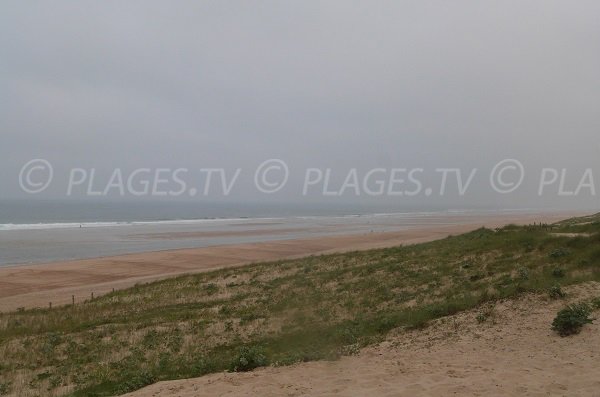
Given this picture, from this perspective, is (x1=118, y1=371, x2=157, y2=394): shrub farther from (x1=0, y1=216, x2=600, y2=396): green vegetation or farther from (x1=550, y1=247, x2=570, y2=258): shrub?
(x1=550, y1=247, x2=570, y2=258): shrub

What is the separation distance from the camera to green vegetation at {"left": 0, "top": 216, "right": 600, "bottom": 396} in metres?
9.45

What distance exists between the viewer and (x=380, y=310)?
41.4 ft

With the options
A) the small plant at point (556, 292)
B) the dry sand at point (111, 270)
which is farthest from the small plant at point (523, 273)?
the dry sand at point (111, 270)

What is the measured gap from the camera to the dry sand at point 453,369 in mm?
6562

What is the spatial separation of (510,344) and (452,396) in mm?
2781

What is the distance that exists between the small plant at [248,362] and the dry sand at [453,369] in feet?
1.02

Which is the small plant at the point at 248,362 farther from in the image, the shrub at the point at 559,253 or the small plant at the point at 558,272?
the shrub at the point at 559,253

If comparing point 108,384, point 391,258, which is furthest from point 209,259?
point 108,384

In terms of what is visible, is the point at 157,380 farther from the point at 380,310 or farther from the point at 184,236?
the point at 184,236

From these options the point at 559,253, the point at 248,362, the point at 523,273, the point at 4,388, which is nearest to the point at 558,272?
the point at 523,273

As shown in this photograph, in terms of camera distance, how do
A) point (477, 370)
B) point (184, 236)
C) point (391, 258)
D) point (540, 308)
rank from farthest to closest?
point (184, 236) < point (391, 258) < point (540, 308) < point (477, 370)

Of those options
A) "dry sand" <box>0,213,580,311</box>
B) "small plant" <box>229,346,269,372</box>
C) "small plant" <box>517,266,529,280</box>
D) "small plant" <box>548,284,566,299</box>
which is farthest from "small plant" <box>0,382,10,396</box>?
"small plant" <box>517,266,529,280</box>

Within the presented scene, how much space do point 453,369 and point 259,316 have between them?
288 inches

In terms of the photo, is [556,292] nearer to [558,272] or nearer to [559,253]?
[558,272]
